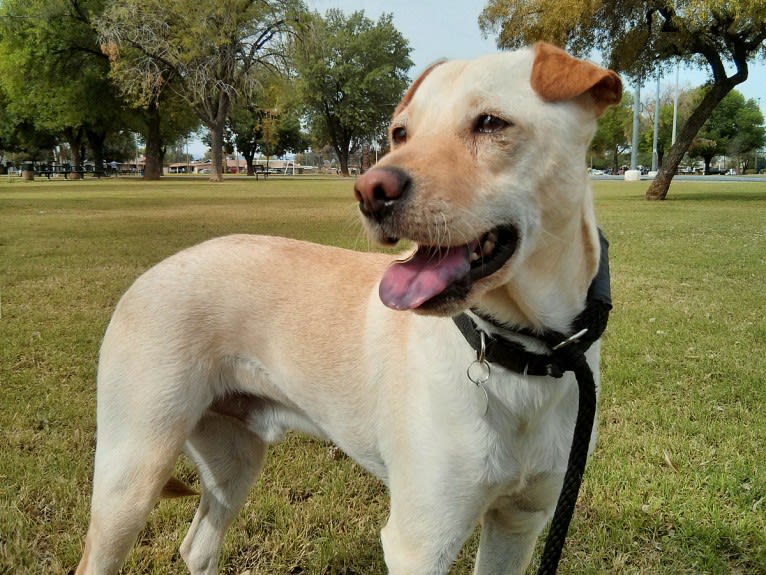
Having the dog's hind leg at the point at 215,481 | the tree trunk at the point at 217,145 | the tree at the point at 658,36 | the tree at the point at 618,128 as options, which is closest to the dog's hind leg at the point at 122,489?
the dog's hind leg at the point at 215,481

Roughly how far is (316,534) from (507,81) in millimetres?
2194

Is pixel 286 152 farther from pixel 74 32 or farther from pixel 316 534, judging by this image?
pixel 316 534

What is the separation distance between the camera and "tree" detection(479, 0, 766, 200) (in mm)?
21625

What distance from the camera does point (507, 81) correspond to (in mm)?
1953

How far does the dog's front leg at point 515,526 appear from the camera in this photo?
2.08 metres

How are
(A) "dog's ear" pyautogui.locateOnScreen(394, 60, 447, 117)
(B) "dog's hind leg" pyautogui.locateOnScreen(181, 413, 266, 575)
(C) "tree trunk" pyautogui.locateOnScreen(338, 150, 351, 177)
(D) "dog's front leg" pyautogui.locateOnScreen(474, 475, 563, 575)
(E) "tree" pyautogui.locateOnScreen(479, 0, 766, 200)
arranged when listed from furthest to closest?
(C) "tree trunk" pyautogui.locateOnScreen(338, 150, 351, 177), (E) "tree" pyautogui.locateOnScreen(479, 0, 766, 200), (B) "dog's hind leg" pyautogui.locateOnScreen(181, 413, 266, 575), (A) "dog's ear" pyautogui.locateOnScreen(394, 60, 447, 117), (D) "dog's front leg" pyautogui.locateOnScreen(474, 475, 563, 575)

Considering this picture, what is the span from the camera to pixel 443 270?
170 cm

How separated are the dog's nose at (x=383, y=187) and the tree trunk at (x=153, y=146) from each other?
5174 cm

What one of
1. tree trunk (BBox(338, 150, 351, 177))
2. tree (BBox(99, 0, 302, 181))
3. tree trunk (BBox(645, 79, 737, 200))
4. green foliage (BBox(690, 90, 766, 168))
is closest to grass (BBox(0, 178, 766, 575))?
tree trunk (BBox(645, 79, 737, 200))

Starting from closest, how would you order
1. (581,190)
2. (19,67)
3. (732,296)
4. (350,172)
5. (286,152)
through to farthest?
(581,190), (732,296), (19,67), (350,172), (286,152)

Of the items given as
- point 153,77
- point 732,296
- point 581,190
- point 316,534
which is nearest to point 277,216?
point 732,296

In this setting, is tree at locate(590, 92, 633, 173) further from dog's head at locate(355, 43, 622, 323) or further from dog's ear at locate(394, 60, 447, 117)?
dog's head at locate(355, 43, 622, 323)

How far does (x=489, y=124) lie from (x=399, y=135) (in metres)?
0.42

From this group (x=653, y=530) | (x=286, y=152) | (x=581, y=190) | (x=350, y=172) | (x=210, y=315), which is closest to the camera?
(x=581, y=190)
